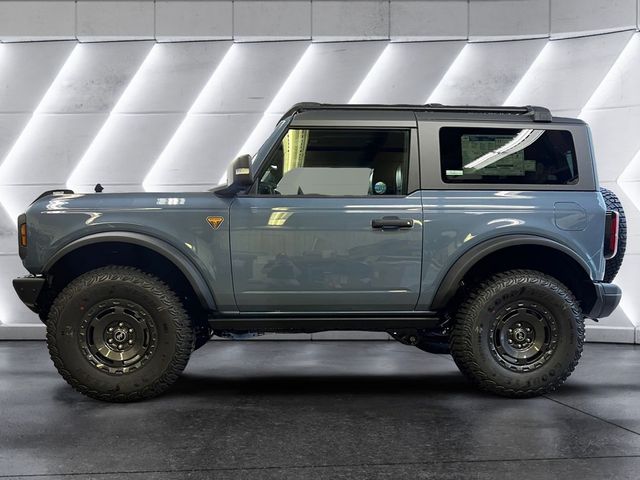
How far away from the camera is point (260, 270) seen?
5.02 m

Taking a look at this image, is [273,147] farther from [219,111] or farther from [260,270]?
[219,111]

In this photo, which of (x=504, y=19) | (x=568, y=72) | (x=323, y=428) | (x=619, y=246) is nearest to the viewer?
(x=323, y=428)

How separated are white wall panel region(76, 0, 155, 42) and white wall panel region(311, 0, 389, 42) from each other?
202 cm

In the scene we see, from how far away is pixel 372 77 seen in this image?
8.77 metres

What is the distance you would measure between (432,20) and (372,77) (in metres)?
0.99

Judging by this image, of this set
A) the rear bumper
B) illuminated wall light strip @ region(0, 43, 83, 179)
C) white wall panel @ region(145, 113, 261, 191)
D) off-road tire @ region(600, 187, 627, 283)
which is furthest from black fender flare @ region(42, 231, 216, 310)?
illuminated wall light strip @ region(0, 43, 83, 179)

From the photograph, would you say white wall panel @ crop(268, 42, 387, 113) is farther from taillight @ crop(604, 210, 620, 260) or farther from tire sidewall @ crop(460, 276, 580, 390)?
tire sidewall @ crop(460, 276, 580, 390)

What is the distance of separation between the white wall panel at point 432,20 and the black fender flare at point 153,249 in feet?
16.2

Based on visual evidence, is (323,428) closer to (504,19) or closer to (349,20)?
(349,20)

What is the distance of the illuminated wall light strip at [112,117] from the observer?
28.7 feet

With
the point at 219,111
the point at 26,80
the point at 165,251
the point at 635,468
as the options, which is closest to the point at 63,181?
the point at 26,80

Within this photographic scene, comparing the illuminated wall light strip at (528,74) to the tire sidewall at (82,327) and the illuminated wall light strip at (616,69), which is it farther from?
the tire sidewall at (82,327)

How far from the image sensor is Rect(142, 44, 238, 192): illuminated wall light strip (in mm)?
8742

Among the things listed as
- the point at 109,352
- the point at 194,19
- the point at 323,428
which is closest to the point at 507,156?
the point at 323,428
